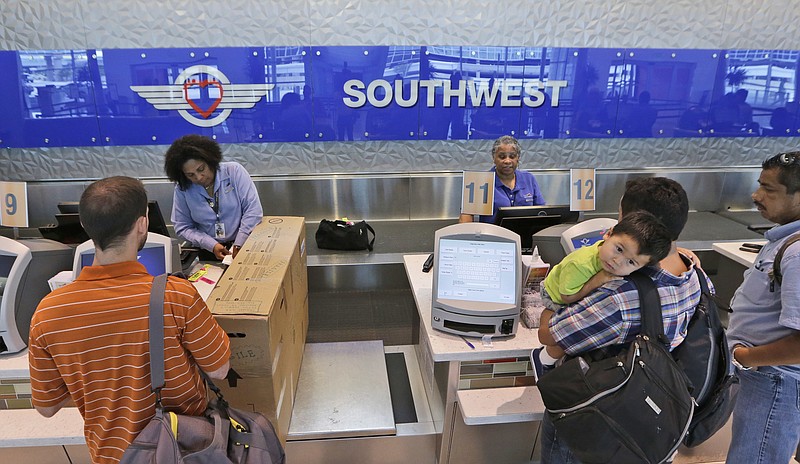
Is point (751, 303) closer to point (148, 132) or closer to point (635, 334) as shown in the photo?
point (635, 334)

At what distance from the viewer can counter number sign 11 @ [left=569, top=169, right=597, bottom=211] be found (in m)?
2.47

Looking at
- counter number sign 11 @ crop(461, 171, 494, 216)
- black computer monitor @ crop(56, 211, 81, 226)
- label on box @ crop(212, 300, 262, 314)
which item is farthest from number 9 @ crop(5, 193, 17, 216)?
counter number sign 11 @ crop(461, 171, 494, 216)

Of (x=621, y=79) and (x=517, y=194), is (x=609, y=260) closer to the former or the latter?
(x=517, y=194)

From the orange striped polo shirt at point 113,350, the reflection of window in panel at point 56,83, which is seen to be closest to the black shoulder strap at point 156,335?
the orange striped polo shirt at point 113,350

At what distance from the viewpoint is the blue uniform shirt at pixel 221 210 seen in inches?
108

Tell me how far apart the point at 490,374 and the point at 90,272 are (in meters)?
1.41

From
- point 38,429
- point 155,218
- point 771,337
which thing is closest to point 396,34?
point 155,218

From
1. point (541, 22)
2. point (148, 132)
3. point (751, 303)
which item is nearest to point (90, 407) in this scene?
point (751, 303)

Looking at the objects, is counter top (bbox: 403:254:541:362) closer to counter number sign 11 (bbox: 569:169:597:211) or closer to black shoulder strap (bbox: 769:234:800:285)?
black shoulder strap (bbox: 769:234:800:285)

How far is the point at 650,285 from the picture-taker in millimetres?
1262

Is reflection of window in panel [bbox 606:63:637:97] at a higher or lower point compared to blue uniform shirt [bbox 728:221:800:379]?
higher

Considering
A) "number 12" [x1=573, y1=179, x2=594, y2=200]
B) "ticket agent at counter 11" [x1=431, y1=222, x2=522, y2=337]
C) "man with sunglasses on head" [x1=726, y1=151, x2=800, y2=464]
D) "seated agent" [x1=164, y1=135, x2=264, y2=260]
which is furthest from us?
"seated agent" [x1=164, y1=135, x2=264, y2=260]

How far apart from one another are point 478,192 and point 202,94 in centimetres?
294

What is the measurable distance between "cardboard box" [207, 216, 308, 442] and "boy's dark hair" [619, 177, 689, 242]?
1277 mm
